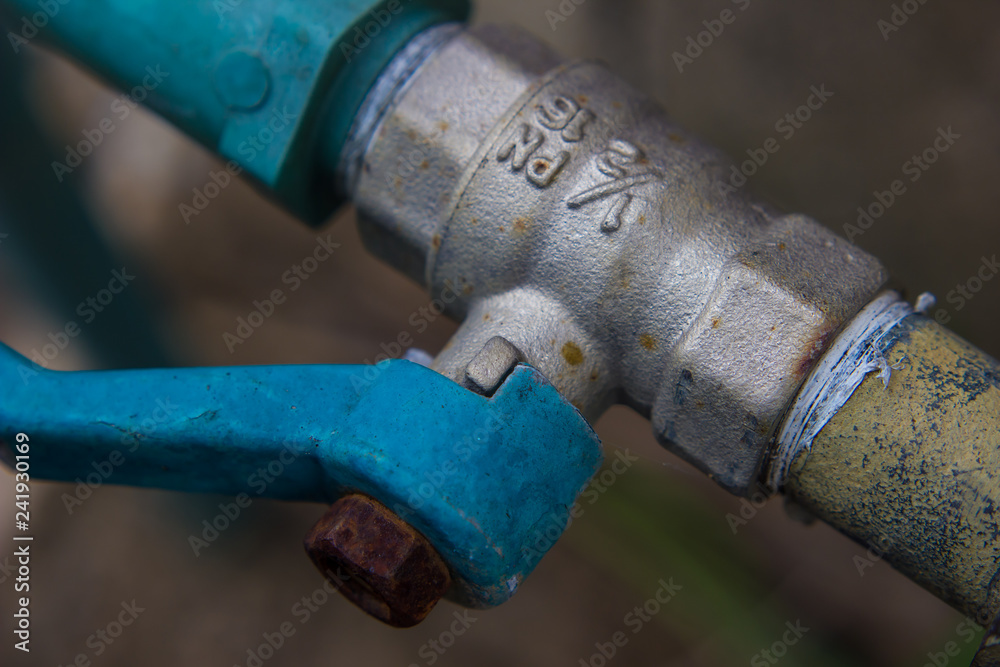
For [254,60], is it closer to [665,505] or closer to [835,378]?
[835,378]

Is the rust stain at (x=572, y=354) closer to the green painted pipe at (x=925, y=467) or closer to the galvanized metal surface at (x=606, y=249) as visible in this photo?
the galvanized metal surface at (x=606, y=249)

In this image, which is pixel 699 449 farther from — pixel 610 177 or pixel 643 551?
pixel 643 551

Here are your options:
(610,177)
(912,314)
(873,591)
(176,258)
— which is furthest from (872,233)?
(176,258)

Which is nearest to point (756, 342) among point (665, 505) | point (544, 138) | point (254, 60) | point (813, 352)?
point (813, 352)

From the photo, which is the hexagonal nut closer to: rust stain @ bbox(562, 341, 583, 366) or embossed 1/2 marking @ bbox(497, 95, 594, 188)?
rust stain @ bbox(562, 341, 583, 366)

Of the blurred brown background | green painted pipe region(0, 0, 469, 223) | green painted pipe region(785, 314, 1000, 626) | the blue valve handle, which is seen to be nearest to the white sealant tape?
green painted pipe region(785, 314, 1000, 626)

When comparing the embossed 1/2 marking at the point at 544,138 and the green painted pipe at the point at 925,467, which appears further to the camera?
the embossed 1/2 marking at the point at 544,138

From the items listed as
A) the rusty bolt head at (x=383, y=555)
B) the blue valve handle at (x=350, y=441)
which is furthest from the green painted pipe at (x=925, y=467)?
the rusty bolt head at (x=383, y=555)
